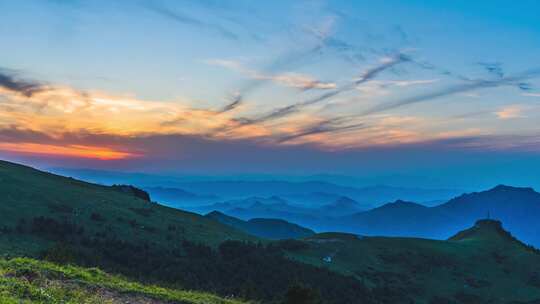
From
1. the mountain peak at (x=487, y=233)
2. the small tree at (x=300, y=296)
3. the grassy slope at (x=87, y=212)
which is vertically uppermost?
the mountain peak at (x=487, y=233)

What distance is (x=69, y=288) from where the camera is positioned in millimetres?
19703

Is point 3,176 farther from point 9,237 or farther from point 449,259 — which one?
point 449,259

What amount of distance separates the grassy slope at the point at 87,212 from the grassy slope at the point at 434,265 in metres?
21.9

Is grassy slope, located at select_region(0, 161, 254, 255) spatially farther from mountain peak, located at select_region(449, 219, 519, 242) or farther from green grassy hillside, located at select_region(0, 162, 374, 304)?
mountain peak, located at select_region(449, 219, 519, 242)

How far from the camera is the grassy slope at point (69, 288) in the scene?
17319 mm

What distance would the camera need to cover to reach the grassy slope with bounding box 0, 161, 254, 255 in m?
50.4

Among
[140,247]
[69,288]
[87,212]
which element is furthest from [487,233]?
[69,288]

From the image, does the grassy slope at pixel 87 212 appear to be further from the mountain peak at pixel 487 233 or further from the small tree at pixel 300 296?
the mountain peak at pixel 487 233

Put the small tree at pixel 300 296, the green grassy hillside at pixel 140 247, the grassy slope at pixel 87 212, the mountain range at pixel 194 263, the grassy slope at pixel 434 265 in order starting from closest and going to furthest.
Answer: the mountain range at pixel 194 263, the small tree at pixel 300 296, the green grassy hillside at pixel 140 247, the grassy slope at pixel 87 212, the grassy slope at pixel 434 265

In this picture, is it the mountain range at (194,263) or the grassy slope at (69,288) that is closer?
the grassy slope at (69,288)

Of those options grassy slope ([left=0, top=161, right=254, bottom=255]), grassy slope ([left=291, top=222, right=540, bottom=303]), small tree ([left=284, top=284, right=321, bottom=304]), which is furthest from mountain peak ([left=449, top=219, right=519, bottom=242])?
small tree ([left=284, top=284, right=321, bottom=304])

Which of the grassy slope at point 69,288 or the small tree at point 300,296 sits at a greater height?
the small tree at point 300,296

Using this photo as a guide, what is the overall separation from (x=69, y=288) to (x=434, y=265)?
82.6 metres

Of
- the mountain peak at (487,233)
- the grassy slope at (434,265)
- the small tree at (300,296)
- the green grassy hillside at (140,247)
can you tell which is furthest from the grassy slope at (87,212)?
the mountain peak at (487,233)
